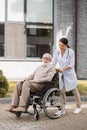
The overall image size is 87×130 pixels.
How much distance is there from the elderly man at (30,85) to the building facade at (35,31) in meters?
9.94

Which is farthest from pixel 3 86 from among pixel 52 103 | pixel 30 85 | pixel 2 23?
pixel 2 23

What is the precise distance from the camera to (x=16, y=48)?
21.1 m

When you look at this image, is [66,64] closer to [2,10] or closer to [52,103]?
[52,103]

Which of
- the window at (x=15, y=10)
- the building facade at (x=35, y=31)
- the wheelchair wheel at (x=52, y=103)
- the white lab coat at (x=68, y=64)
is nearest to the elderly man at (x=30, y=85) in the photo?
the wheelchair wheel at (x=52, y=103)

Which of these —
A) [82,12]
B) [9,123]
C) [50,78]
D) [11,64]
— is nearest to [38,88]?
[50,78]

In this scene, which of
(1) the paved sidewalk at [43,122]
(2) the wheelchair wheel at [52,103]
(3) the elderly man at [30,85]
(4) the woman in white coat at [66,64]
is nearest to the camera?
(1) the paved sidewalk at [43,122]

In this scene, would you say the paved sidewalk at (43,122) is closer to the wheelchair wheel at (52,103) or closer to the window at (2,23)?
the wheelchair wheel at (52,103)

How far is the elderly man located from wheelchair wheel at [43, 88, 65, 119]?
24cm

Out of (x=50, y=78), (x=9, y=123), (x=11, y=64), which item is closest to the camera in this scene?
(x=9, y=123)

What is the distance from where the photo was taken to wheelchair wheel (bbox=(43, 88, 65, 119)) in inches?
417

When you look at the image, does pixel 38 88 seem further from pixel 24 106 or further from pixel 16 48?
pixel 16 48

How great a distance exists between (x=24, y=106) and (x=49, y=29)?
37.3ft

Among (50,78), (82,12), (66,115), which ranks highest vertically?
(82,12)

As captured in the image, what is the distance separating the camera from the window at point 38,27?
2123 centimetres
